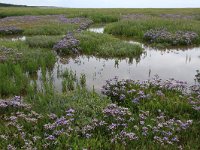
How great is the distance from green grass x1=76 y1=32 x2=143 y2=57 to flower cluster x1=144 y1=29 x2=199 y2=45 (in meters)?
3.49

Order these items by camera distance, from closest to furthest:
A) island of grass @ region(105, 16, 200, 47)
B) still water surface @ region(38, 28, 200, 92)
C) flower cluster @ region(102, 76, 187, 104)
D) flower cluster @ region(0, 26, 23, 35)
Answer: flower cluster @ region(102, 76, 187, 104), still water surface @ region(38, 28, 200, 92), island of grass @ region(105, 16, 200, 47), flower cluster @ region(0, 26, 23, 35)

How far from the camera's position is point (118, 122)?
8.56 m

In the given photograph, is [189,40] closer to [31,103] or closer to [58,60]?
[58,60]

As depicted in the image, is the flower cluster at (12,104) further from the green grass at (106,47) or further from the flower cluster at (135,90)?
the green grass at (106,47)

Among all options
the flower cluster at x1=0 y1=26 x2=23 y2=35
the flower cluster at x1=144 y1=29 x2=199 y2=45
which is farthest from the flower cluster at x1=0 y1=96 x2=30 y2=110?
the flower cluster at x1=0 y1=26 x2=23 y2=35

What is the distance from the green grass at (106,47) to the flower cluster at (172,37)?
3.49 metres

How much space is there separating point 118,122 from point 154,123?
909mm

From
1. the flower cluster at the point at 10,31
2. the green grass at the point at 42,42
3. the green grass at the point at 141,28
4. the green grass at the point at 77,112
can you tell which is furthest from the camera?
the flower cluster at the point at 10,31

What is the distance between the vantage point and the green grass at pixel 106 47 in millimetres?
18203

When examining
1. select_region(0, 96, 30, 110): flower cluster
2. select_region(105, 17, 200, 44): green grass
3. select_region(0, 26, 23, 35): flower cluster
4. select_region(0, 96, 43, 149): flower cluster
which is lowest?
select_region(0, 96, 43, 149): flower cluster

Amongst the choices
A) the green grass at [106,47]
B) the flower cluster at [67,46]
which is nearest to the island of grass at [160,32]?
the green grass at [106,47]

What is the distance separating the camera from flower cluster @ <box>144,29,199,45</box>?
22.1 m

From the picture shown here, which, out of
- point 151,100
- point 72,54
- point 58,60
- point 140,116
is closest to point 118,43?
point 72,54

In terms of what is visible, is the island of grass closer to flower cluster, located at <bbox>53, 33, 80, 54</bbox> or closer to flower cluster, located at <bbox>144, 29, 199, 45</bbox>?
flower cluster, located at <bbox>144, 29, 199, 45</bbox>
